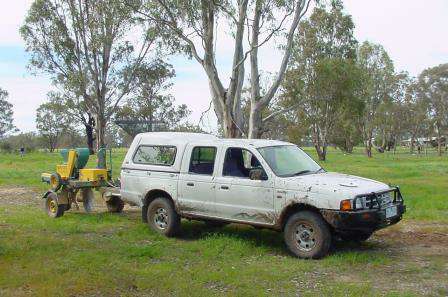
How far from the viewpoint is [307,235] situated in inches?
320

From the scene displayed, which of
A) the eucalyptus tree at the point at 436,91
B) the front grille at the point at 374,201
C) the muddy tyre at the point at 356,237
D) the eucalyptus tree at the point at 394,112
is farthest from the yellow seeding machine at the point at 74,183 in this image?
the eucalyptus tree at the point at 436,91

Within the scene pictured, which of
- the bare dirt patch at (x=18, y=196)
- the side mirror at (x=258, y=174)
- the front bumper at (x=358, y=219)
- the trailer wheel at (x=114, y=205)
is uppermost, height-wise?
→ the side mirror at (x=258, y=174)

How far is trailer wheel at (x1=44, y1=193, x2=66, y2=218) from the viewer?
12203 mm

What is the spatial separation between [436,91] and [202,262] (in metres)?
65.0

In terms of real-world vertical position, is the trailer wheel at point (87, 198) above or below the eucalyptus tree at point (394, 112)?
below

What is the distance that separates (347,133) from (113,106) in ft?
117

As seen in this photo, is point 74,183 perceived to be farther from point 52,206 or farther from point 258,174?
point 258,174

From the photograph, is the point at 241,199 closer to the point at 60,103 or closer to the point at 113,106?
the point at 113,106

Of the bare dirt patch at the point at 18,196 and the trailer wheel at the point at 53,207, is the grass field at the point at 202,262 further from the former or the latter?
the bare dirt patch at the point at 18,196

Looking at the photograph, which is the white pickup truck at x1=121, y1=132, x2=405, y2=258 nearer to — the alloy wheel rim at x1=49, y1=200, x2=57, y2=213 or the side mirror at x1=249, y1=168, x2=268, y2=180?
the side mirror at x1=249, y1=168, x2=268, y2=180

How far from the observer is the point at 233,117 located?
774 inches

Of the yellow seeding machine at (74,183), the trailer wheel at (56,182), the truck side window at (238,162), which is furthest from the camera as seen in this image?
the trailer wheel at (56,182)

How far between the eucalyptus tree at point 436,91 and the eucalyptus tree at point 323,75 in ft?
85.8

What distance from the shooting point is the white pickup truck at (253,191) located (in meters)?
7.88
